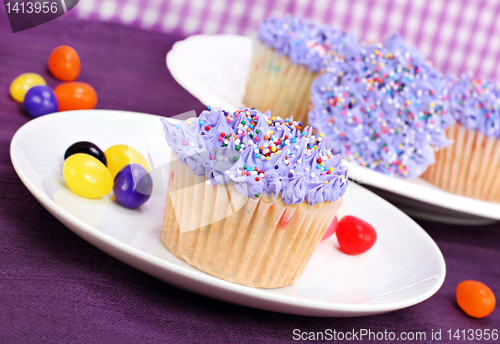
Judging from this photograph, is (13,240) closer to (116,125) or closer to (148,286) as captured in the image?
(148,286)

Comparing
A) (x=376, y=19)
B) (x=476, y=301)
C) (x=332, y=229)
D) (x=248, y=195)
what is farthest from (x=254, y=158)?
(x=376, y=19)

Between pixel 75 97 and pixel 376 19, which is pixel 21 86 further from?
pixel 376 19

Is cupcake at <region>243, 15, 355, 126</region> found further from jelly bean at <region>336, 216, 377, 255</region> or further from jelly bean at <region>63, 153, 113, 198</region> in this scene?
jelly bean at <region>63, 153, 113, 198</region>

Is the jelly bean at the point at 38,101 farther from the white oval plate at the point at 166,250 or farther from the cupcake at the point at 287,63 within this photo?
the cupcake at the point at 287,63

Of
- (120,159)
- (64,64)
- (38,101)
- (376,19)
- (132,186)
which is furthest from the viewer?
(376,19)

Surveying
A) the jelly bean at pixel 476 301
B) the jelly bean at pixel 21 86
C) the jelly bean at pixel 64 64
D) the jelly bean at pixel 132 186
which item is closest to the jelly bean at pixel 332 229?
the jelly bean at pixel 476 301

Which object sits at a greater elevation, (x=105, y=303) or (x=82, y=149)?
(x=82, y=149)

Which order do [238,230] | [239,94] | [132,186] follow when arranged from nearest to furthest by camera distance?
1. [238,230]
2. [132,186]
3. [239,94]
